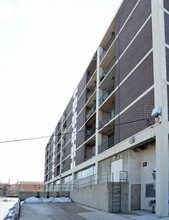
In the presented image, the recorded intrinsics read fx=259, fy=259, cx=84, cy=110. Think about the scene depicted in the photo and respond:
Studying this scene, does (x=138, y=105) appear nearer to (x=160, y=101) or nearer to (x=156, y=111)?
(x=160, y=101)

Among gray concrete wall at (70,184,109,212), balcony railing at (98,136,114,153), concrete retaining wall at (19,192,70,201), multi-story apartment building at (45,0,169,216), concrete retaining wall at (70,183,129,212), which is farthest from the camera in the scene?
concrete retaining wall at (19,192,70,201)

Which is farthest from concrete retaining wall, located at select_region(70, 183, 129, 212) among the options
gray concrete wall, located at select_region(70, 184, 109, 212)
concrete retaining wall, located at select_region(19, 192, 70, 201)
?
concrete retaining wall, located at select_region(19, 192, 70, 201)

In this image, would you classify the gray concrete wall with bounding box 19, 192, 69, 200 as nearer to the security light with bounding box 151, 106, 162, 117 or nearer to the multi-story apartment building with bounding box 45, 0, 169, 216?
the multi-story apartment building with bounding box 45, 0, 169, 216

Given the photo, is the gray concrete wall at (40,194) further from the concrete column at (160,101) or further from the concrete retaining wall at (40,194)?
the concrete column at (160,101)

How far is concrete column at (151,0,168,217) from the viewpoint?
13953 millimetres

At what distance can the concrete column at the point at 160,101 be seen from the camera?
1395 cm

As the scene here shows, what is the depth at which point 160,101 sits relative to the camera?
601 inches

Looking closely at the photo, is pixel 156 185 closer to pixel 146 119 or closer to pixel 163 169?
pixel 163 169

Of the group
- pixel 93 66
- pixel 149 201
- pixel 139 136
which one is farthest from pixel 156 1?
pixel 93 66

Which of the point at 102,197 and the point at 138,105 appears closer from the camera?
the point at 102,197

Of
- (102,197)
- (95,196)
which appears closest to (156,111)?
(102,197)

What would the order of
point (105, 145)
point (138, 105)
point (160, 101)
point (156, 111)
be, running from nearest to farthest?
point (156, 111)
point (160, 101)
point (138, 105)
point (105, 145)

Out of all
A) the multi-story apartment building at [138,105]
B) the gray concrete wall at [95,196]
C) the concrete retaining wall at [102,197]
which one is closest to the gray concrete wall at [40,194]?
the gray concrete wall at [95,196]

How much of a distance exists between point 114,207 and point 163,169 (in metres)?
4.72
